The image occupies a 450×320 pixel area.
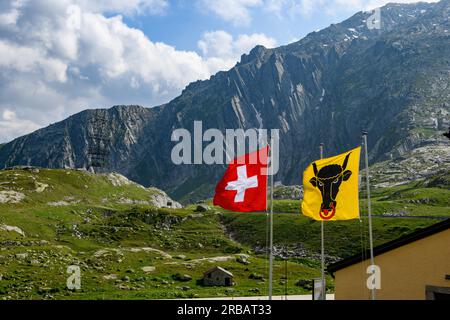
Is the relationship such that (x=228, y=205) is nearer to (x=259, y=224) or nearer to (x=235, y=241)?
(x=235, y=241)

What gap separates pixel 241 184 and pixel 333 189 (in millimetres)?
5632

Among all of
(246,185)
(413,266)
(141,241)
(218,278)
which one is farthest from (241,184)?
(141,241)

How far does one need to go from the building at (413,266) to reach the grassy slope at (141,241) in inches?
1984

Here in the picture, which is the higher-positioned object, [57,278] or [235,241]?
[235,241]

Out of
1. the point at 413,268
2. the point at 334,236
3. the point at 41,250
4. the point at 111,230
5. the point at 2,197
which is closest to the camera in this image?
the point at 413,268

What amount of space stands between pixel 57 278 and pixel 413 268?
77.3 meters

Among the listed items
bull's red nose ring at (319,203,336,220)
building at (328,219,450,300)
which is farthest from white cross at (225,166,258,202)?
building at (328,219,450,300)

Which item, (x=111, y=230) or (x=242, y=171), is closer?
(x=242, y=171)

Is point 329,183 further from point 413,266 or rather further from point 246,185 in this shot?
point 413,266

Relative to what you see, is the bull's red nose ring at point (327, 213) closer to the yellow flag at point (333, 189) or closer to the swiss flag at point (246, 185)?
the yellow flag at point (333, 189)

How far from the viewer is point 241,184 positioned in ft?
81.9

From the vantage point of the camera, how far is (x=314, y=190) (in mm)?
25922

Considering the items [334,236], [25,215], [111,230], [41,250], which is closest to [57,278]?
[41,250]

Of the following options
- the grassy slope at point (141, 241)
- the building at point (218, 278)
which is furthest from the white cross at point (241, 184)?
the building at point (218, 278)
